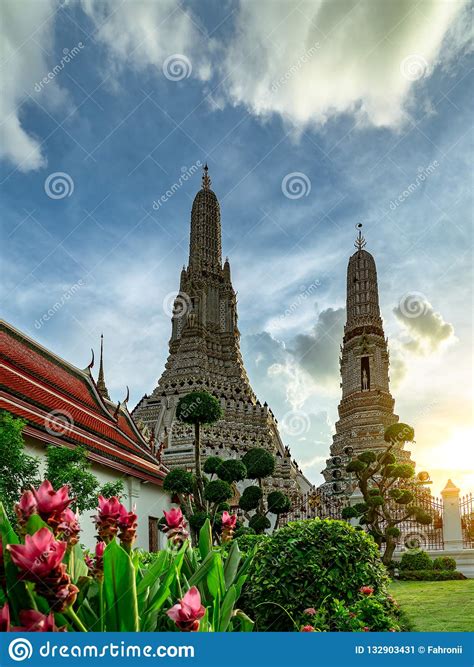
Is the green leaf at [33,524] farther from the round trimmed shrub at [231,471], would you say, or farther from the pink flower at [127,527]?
the round trimmed shrub at [231,471]

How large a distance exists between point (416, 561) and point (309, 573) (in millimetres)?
13053

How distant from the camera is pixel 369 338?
47625 mm

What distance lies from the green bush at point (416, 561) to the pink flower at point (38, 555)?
17.1 meters

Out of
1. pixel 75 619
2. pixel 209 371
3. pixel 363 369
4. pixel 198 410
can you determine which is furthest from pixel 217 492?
pixel 209 371

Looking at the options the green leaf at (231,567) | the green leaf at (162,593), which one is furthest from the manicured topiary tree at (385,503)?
the green leaf at (162,593)

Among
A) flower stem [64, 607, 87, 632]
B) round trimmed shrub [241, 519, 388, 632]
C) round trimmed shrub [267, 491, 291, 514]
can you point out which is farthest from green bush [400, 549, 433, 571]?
flower stem [64, 607, 87, 632]

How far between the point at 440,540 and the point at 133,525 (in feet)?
59.8

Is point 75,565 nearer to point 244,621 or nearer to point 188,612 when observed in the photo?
point 188,612

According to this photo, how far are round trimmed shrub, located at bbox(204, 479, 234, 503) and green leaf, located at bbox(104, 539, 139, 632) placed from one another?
38.2 ft

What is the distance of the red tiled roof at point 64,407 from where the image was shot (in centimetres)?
1152

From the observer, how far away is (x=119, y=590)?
2.97 m

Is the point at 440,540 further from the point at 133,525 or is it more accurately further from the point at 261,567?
the point at 133,525

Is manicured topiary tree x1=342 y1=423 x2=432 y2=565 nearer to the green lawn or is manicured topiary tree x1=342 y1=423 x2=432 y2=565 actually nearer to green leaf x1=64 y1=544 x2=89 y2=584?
the green lawn
